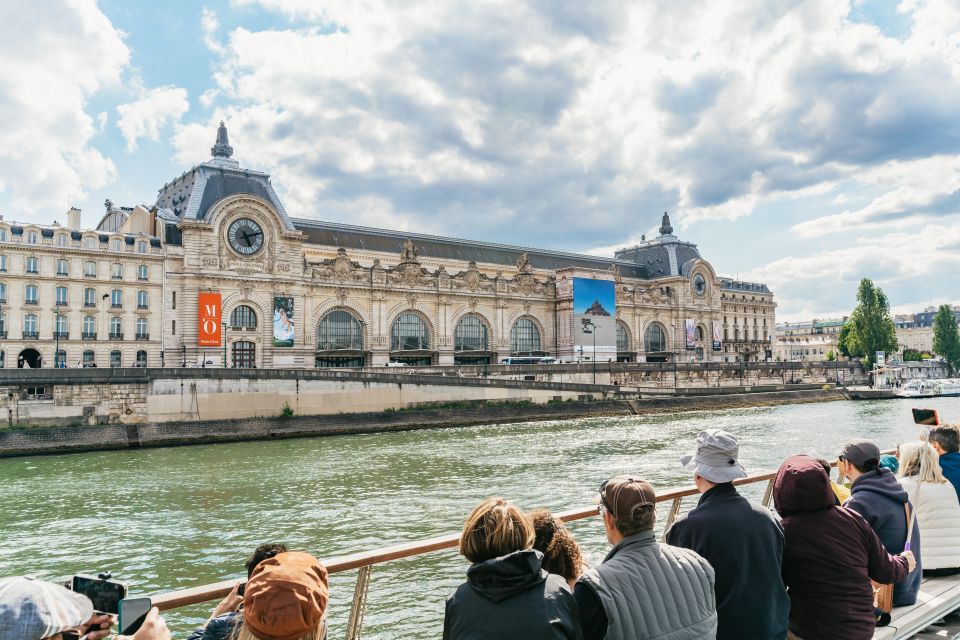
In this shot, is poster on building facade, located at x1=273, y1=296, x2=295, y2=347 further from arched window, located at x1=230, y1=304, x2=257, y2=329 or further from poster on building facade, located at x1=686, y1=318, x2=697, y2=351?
poster on building facade, located at x1=686, y1=318, x2=697, y2=351

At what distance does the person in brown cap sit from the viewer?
2.39 meters

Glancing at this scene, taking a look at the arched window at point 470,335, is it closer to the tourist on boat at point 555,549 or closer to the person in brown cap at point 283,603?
the tourist on boat at point 555,549

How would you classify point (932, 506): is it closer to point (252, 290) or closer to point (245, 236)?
point (252, 290)

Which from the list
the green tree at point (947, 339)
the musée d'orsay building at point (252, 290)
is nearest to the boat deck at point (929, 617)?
the musée d'orsay building at point (252, 290)

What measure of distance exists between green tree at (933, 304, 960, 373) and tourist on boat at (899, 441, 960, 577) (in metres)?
104

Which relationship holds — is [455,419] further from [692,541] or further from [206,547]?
[692,541]

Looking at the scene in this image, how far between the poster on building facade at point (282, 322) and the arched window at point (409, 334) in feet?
29.2

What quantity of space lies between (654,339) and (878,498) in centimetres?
7197

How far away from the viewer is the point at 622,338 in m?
71.2

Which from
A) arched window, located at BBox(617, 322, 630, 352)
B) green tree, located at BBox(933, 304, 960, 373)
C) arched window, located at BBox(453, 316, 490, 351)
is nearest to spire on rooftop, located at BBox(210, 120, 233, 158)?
arched window, located at BBox(453, 316, 490, 351)

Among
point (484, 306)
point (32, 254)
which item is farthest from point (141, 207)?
point (484, 306)

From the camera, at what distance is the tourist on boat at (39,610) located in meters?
2.08

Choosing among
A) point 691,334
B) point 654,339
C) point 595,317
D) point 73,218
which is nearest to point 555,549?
point 73,218

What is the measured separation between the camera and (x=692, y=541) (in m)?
3.53
